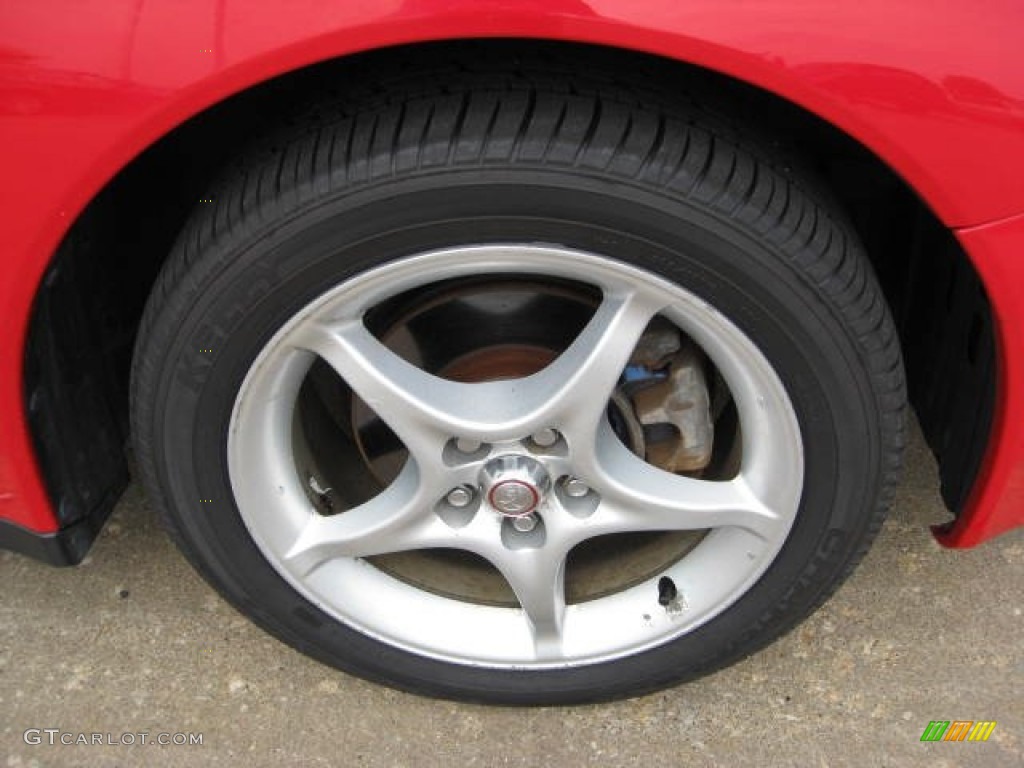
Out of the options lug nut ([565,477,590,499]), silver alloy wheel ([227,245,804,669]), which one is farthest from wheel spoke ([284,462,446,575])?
lug nut ([565,477,590,499])

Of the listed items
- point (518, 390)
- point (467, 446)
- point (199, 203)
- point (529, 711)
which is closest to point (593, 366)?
point (518, 390)

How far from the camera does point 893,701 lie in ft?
6.11

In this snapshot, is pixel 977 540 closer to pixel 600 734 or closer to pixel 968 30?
pixel 600 734

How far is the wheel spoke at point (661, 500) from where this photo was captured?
162 cm

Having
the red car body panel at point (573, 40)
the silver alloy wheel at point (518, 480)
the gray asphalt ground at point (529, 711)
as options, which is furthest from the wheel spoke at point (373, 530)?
the red car body panel at point (573, 40)

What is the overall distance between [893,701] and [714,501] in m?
0.58

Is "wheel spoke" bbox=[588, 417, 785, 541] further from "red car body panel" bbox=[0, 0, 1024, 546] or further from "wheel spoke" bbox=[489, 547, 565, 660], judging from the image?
"red car body panel" bbox=[0, 0, 1024, 546]

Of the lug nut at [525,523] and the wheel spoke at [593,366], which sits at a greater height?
the wheel spoke at [593,366]

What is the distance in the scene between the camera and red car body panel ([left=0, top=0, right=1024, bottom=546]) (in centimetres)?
117

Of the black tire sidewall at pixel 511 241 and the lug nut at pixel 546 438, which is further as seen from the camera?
the lug nut at pixel 546 438

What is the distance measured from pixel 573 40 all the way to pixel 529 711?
121 centimetres

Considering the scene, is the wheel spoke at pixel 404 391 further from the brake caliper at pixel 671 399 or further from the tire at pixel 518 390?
the brake caliper at pixel 671 399

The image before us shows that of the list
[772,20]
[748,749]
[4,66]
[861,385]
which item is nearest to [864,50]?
[772,20]

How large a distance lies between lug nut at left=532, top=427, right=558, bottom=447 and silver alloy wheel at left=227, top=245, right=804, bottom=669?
0.01m
